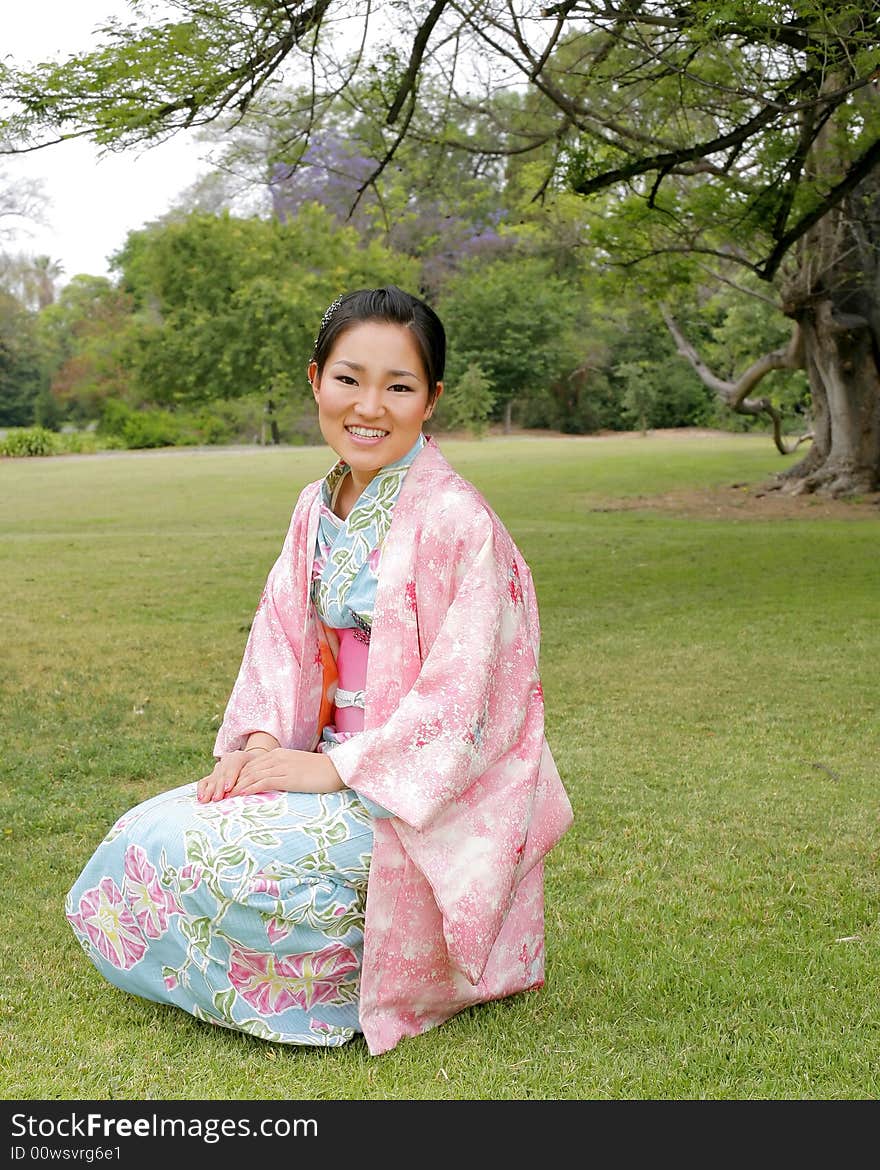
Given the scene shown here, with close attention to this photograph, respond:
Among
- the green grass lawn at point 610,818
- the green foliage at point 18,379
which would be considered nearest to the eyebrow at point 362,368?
the green grass lawn at point 610,818

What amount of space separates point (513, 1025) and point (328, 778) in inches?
27.1

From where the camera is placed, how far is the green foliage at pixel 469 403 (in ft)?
124

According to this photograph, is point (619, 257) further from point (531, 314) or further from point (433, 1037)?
point (531, 314)

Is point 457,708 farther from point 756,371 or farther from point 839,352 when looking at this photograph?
point 756,371

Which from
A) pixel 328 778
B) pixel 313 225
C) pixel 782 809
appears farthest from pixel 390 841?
pixel 313 225

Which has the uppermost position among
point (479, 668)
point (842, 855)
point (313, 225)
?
point (313, 225)

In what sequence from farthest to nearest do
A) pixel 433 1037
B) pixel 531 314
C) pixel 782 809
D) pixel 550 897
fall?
1. pixel 531 314
2. pixel 782 809
3. pixel 550 897
4. pixel 433 1037

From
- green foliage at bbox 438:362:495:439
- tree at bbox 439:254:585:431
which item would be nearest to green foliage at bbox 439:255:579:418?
tree at bbox 439:254:585:431

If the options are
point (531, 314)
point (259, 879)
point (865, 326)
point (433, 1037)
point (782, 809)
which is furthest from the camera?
point (531, 314)

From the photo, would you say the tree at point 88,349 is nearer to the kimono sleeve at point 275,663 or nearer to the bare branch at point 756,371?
the bare branch at point 756,371

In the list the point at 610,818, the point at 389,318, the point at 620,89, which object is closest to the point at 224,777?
the point at 389,318

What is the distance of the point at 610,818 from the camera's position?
4461 mm

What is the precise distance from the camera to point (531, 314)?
40.3 metres

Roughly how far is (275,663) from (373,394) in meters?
0.65
